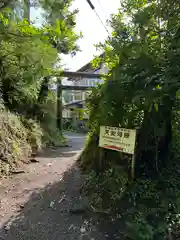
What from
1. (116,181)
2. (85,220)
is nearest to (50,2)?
(116,181)

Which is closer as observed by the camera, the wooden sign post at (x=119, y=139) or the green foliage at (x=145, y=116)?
the green foliage at (x=145, y=116)

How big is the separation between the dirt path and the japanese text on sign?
0.97 metres

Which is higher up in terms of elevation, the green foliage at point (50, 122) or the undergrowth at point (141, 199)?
the green foliage at point (50, 122)

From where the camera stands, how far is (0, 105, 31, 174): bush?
475 cm

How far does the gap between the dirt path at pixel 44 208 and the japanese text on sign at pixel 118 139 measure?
0.97 metres

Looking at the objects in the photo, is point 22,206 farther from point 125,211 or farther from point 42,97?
point 42,97

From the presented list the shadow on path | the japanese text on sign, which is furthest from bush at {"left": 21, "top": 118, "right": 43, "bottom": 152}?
the japanese text on sign

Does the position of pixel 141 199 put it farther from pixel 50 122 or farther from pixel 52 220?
pixel 50 122

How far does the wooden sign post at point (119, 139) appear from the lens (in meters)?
3.36

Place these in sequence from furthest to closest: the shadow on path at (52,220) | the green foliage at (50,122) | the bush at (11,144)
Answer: the green foliage at (50,122)
the bush at (11,144)
the shadow on path at (52,220)

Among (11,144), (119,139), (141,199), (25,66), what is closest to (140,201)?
(141,199)

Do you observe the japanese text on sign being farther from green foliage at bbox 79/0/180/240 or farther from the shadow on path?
the shadow on path

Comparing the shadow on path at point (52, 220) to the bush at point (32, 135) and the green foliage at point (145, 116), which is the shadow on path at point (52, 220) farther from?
the bush at point (32, 135)

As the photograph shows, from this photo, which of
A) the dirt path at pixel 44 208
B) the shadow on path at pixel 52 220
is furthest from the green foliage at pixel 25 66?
the shadow on path at pixel 52 220
